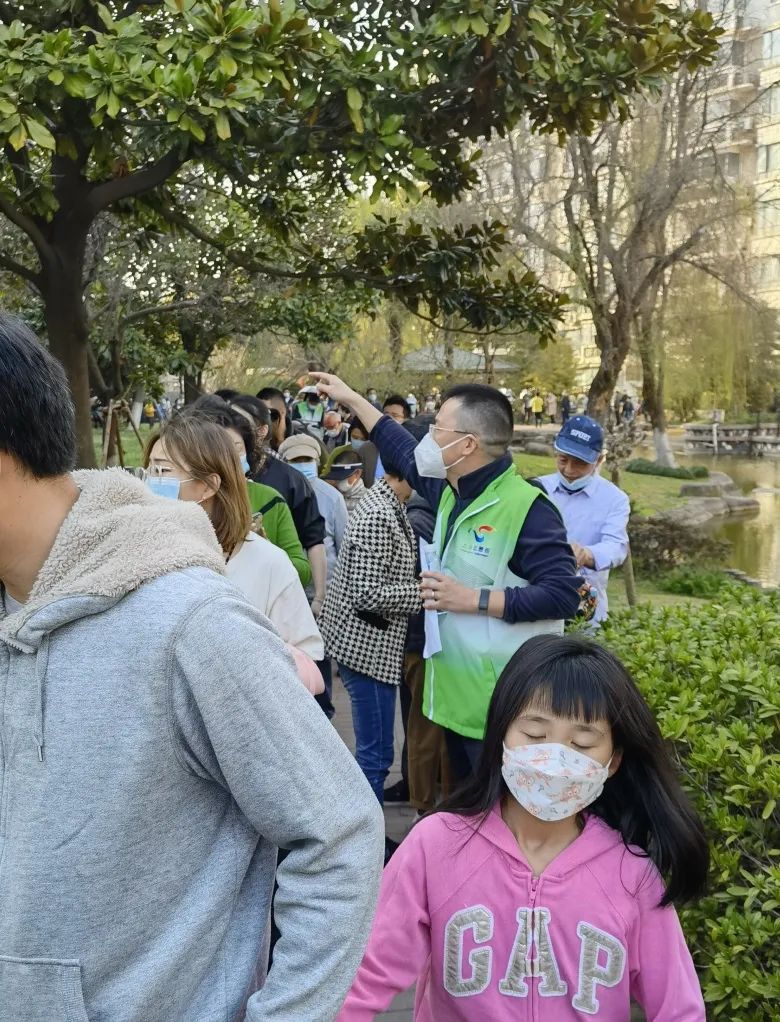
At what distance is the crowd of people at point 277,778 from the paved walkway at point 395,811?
0.87 m

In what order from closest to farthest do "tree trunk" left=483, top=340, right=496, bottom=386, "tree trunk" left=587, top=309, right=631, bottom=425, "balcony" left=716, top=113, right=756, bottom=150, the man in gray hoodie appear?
the man in gray hoodie → "balcony" left=716, top=113, right=756, bottom=150 → "tree trunk" left=587, top=309, right=631, bottom=425 → "tree trunk" left=483, top=340, right=496, bottom=386

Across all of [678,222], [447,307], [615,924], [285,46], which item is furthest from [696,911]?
[678,222]

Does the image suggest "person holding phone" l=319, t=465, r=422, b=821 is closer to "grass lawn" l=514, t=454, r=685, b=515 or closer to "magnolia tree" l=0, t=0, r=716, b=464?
"magnolia tree" l=0, t=0, r=716, b=464

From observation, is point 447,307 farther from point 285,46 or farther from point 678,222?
point 678,222

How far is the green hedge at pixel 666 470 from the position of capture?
26.4 m

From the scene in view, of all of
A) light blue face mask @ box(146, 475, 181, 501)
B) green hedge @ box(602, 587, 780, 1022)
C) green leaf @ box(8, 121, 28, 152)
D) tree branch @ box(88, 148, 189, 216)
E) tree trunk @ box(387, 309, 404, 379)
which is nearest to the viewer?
green hedge @ box(602, 587, 780, 1022)

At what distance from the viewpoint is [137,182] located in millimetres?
6414

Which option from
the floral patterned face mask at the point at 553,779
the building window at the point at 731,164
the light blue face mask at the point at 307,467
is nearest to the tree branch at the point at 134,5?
the light blue face mask at the point at 307,467

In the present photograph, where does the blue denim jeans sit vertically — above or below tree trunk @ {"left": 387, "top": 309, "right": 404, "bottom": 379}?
below

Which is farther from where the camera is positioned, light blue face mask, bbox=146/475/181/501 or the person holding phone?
the person holding phone

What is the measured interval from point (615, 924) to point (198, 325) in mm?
16072

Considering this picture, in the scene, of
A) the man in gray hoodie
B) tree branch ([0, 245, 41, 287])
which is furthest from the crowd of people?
tree branch ([0, 245, 41, 287])

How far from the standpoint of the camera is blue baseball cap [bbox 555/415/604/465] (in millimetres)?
5629

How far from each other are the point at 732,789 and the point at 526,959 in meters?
0.95
